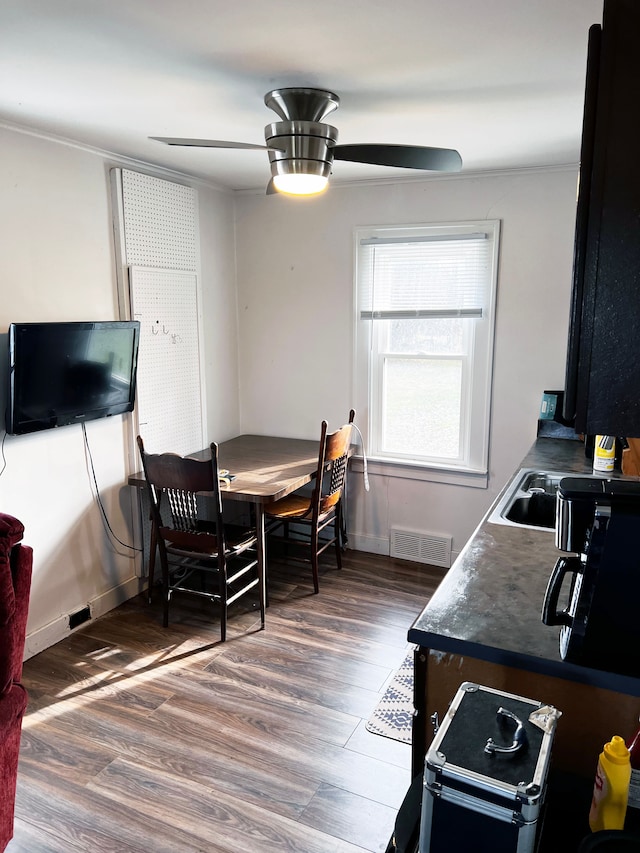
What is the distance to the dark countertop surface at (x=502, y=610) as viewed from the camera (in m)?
1.31

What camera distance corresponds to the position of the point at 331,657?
2.88 m

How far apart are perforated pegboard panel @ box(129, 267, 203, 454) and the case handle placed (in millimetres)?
2760

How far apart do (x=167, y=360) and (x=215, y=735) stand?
208 cm

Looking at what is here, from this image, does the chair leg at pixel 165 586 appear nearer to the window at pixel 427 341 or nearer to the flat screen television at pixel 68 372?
the flat screen television at pixel 68 372

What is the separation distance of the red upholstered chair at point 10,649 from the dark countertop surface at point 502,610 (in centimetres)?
115

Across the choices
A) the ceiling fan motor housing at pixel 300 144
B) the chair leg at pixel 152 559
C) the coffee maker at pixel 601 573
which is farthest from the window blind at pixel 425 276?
the coffee maker at pixel 601 573

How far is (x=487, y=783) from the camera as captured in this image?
3.08ft

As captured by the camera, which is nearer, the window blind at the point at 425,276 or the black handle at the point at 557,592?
the black handle at the point at 557,592

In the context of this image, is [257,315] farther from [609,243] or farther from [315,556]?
[609,243]

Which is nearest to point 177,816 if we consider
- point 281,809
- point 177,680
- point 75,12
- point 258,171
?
point 281,809

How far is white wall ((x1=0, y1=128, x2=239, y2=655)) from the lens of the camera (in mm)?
2646

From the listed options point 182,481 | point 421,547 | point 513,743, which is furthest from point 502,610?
point 421,547

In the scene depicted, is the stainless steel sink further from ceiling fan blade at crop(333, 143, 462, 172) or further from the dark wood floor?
ceiling fan blade at crop(333, 143, 462, 172)

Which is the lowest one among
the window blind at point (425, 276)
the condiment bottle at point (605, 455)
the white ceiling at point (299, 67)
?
the condiment bottle at point (605, 455)
